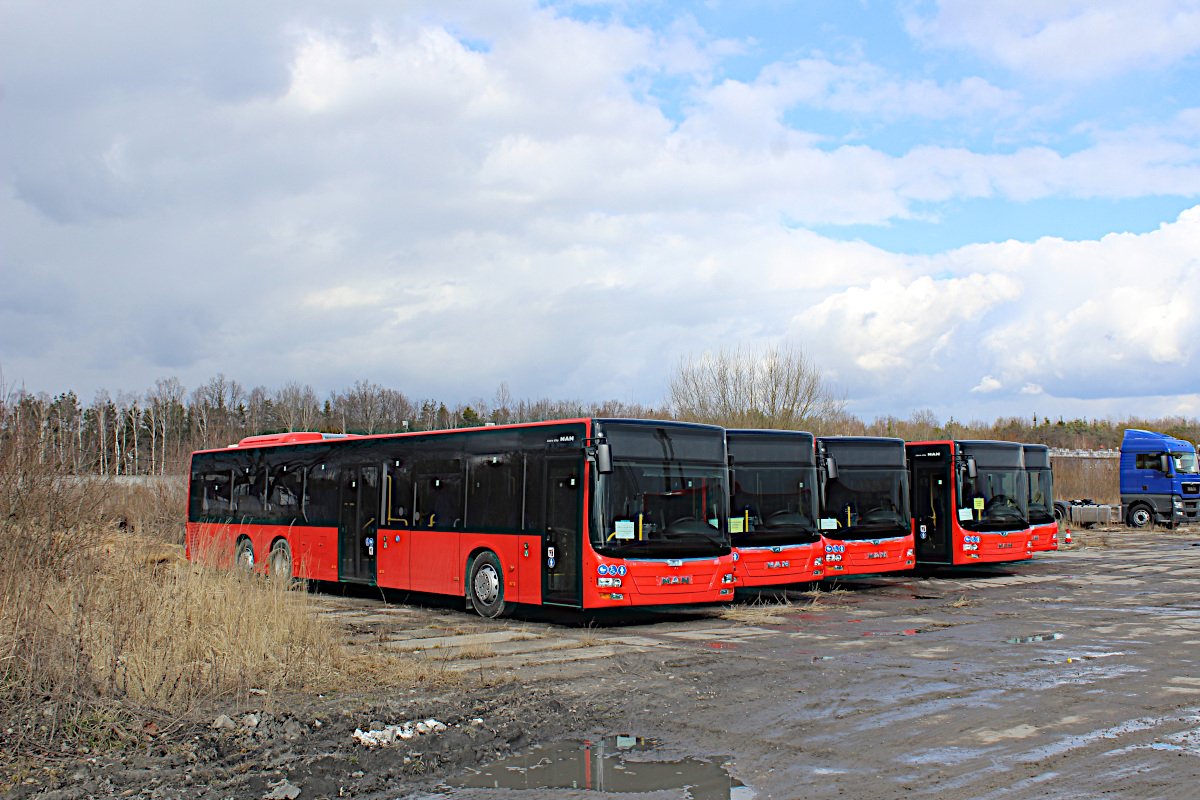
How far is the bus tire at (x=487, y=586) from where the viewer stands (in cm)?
1484

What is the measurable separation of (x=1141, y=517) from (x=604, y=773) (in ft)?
128

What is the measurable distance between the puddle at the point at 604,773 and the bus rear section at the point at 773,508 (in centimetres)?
986

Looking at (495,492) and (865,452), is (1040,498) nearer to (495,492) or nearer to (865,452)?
(865,452)

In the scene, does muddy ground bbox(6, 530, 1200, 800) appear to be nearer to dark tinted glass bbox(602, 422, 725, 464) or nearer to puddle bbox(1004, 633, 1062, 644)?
puddle bbox(1004, 633, 1062, 644)

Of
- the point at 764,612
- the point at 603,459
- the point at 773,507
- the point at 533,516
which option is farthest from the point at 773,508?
the point at 603,459

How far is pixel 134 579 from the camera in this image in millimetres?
9258

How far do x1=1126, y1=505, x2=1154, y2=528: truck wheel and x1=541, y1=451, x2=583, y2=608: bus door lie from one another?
1315 inches

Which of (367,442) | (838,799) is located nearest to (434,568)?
(367,442)

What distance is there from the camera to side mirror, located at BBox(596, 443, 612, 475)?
42.8ft

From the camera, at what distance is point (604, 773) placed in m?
6.46

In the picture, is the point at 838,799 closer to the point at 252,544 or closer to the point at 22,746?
the point at 22,746

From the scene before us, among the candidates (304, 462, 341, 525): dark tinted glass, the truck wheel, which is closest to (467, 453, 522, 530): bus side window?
(304, 462, 341, 525): dark tinted glass

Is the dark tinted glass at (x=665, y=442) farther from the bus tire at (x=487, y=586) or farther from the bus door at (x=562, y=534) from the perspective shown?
the bus tire at (x=487, y=586)

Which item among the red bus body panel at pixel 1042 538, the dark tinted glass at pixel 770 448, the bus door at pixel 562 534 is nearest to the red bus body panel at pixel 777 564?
the dark tinted glass at pixel 770 448
